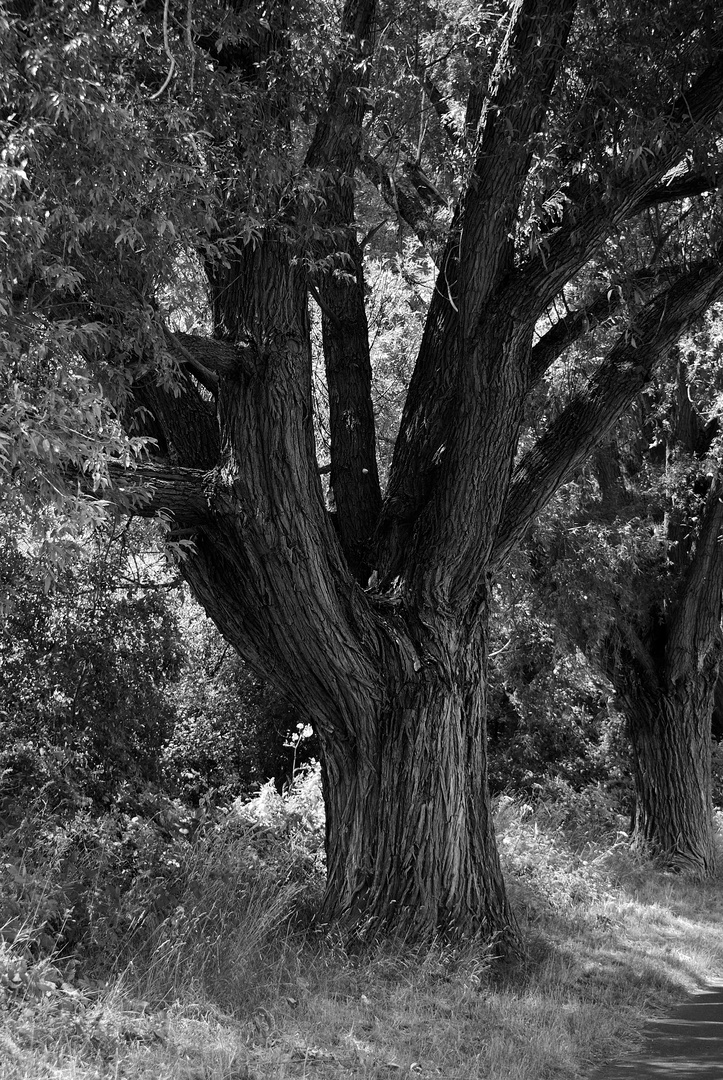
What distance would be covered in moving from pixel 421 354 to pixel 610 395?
61.7 inches

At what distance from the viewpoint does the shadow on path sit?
19.5 ft

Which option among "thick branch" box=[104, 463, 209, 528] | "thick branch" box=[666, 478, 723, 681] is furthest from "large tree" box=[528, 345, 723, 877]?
"thick branch" box=[104, 463, 209, 528]

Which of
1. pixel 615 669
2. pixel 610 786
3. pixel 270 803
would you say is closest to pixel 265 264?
pixel 270 803

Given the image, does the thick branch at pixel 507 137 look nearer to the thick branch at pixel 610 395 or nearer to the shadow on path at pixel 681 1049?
the thick branch at pixel 610 395

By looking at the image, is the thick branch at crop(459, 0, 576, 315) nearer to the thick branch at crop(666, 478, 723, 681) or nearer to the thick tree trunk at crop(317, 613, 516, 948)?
the thick tree trunk at crop(317, 613, 516, 948)

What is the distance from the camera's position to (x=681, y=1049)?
6.49 metres

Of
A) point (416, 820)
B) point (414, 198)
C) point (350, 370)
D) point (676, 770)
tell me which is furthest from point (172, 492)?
point (676, 770)

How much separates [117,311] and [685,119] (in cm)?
431

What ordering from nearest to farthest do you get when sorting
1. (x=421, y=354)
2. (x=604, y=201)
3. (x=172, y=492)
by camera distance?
1. (x=172, y=492)
2. (x=604, y=201)
3. (x=421, y=354)

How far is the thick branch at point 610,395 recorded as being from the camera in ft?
27.3

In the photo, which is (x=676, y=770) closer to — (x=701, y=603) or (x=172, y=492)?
(x=701, y=603)

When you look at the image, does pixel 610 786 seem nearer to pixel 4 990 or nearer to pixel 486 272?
pixel 486 272

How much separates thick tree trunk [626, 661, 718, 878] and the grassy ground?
331 centimetres

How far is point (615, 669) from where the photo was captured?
13.5 metres
